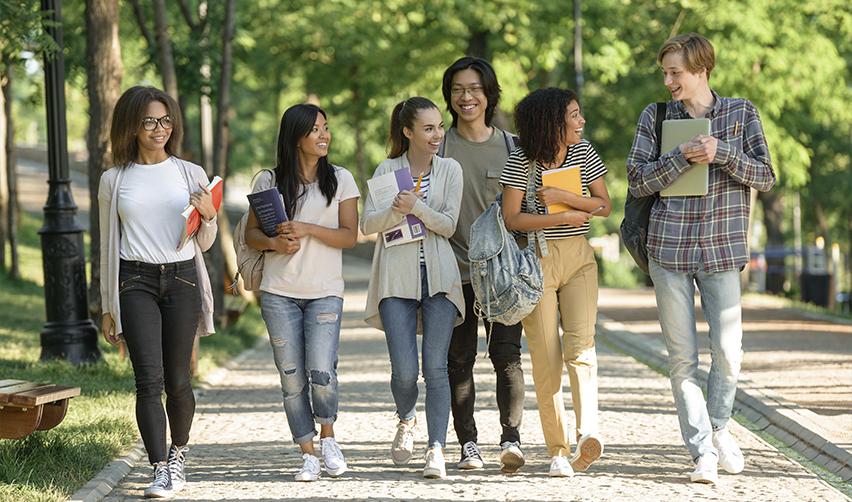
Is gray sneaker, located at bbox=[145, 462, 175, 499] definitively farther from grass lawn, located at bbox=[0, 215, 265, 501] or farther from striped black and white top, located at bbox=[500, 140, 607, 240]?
striped black and white top, located at bbox=[500, 140, 607, 240]

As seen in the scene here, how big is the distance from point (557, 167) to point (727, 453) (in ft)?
5.48

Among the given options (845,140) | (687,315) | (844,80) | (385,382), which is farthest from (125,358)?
(845,140)

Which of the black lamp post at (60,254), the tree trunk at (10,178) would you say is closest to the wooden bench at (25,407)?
the black lamp post at (60,254)

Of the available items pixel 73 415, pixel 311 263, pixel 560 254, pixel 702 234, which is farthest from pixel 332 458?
pixel 73 415

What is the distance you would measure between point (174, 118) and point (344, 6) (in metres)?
22.3

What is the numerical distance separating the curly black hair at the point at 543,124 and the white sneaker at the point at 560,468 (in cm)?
150

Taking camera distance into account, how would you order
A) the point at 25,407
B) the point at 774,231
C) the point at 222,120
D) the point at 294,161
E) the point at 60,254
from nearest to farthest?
the point at 25,407
the point at 294,161
the point at 60,254
the point at 222,120
the point at 774,231

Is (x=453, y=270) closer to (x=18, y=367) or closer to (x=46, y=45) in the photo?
(x=46, y=45)

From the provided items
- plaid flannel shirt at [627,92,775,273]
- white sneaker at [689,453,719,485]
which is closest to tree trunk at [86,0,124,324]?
plaid flannel shirt at [627,92,775,273]

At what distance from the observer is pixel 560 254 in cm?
727

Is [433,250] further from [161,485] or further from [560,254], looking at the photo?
[161,485]

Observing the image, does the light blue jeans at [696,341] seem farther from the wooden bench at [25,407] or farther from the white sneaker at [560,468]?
the wooden bench at [25,407]

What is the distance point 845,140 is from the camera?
42.2 metres

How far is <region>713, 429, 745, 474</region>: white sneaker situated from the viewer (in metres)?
7.25
